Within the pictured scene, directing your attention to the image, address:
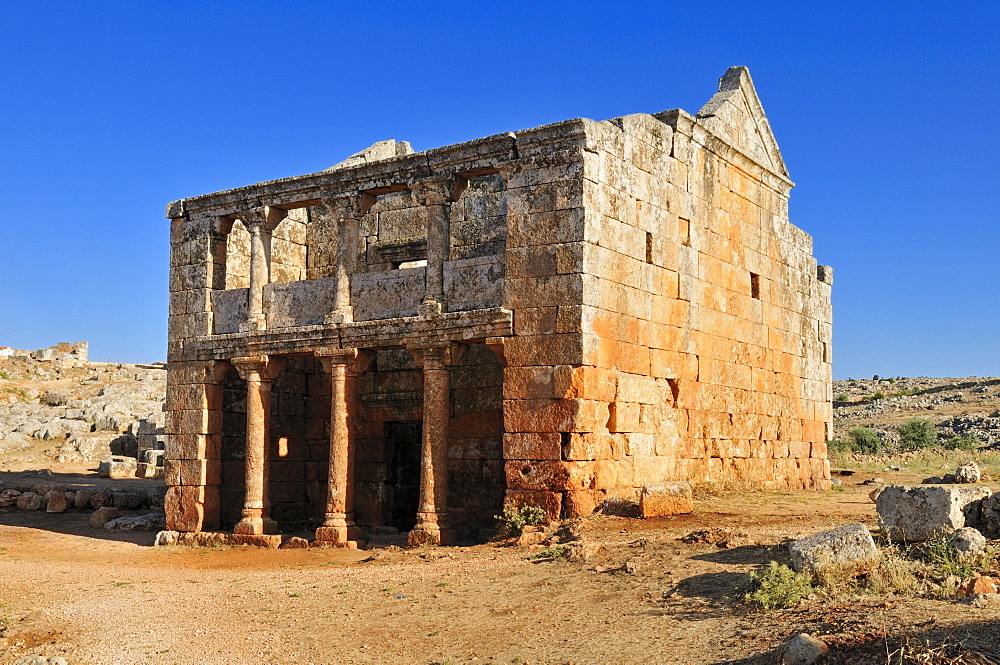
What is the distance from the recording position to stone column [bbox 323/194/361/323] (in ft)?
48.5

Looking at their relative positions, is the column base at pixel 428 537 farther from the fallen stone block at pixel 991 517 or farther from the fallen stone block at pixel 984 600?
the fallen stone block at pixel 984 600

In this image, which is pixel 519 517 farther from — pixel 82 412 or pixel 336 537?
pixel 82 412

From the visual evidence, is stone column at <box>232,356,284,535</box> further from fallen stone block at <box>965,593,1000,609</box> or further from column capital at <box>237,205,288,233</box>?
fallen stone block at <box>965,593,1000,609</box>

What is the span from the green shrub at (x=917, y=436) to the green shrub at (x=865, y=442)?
2.47 feet

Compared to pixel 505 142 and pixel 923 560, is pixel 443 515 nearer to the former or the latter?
pixel 505 142

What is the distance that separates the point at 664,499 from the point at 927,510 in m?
4.26

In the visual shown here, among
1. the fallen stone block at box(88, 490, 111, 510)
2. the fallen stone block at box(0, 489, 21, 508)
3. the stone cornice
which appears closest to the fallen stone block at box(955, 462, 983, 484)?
the stone cornice

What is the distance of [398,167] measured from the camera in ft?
47.2

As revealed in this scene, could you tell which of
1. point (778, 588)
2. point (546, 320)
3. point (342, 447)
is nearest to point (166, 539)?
point (342, 447)

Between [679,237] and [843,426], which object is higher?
[679,237]

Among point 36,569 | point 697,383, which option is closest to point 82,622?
point 36,569

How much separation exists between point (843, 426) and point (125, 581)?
34.3m

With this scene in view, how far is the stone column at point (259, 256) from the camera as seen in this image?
15.8 metres

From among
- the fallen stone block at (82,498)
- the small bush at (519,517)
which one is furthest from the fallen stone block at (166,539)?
the small bush at (519,517)
